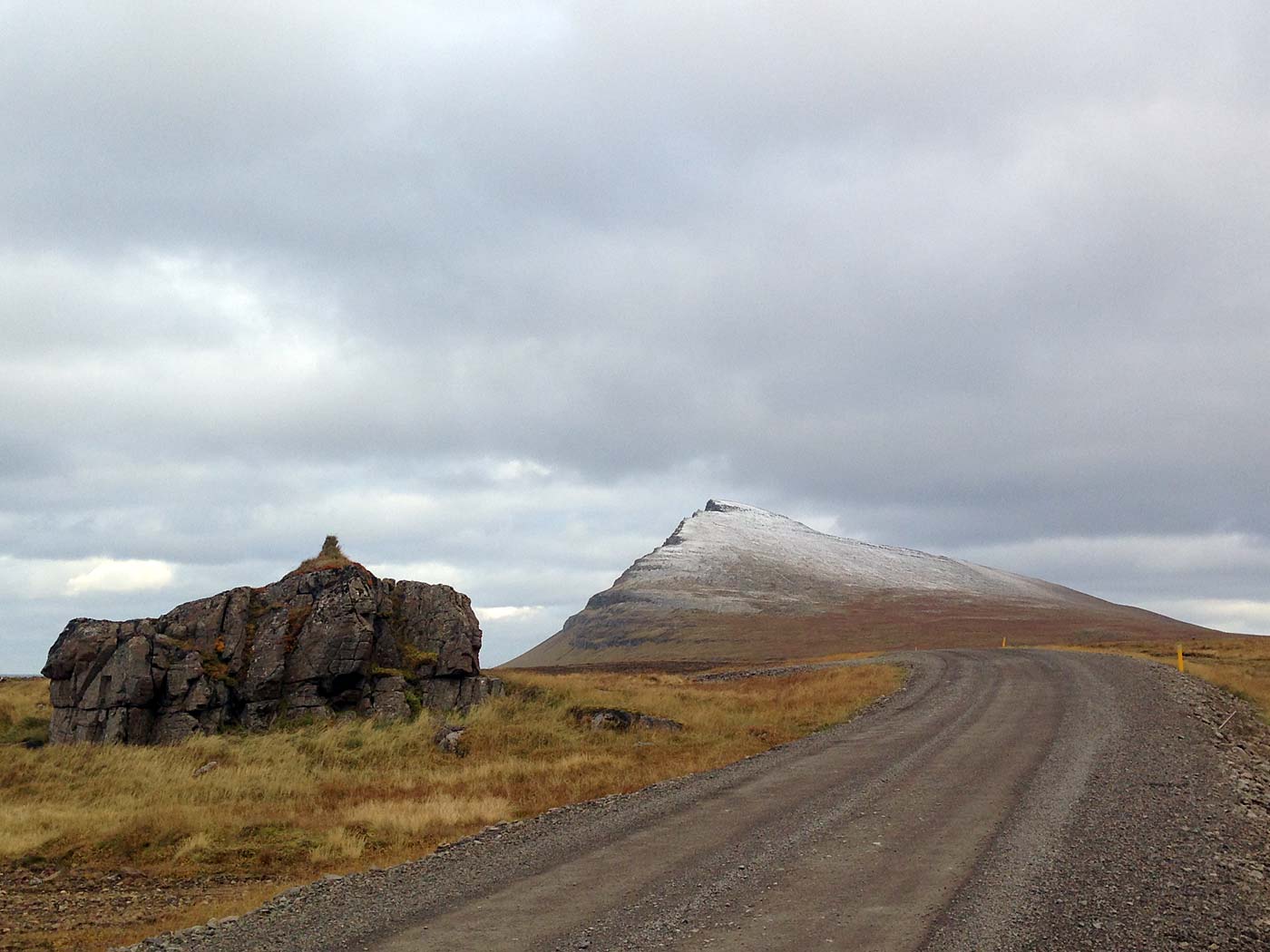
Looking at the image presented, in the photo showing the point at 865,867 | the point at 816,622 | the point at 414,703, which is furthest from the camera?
the point at 816,622

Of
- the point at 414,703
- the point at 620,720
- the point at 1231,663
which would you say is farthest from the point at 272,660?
the point at 1231,663

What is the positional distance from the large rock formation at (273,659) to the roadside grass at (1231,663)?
27.3 meters

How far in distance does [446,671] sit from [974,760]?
61.3 feet

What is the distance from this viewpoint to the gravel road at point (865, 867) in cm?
884

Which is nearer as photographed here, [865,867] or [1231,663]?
[865,867]

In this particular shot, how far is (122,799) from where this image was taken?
64.0 ft

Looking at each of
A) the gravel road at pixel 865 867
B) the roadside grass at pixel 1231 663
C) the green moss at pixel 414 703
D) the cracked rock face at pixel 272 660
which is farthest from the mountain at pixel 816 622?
the gravel road at pixel 865 867

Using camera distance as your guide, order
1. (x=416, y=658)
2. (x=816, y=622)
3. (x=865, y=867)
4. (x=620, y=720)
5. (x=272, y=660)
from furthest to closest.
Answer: (x=816, y=622)
(x=416, y=658)
(x=620, y=720)
(x=272, y=660)
(x=865, y=867)

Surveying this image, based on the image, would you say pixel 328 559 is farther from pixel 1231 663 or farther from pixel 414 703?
pixel 1231 663

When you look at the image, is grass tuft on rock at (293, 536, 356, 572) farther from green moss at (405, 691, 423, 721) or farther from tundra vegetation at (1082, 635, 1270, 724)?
tundra vegetation at (1082, 635, 1270, 724)

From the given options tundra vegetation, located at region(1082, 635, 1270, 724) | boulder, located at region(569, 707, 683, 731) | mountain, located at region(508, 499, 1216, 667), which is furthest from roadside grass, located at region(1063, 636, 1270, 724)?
mountain, located at region(508, 499, 1216, 667)

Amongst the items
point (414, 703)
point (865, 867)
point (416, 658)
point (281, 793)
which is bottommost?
point (281, 793)

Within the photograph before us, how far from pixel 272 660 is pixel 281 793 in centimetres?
898

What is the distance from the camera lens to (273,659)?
1117 inches
